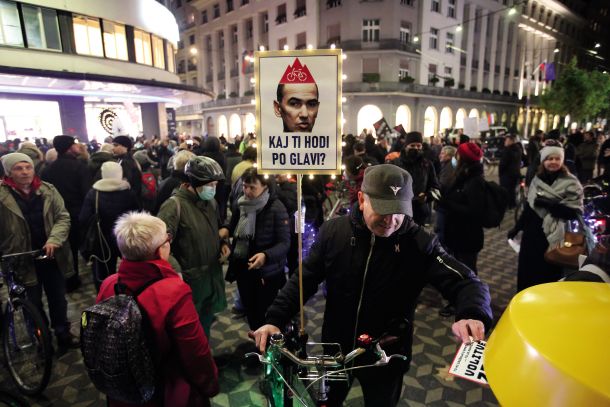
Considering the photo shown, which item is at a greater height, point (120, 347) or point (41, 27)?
point (41, 27)

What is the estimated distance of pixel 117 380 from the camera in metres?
1.80

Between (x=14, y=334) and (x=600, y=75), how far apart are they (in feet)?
164

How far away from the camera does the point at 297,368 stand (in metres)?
1.85

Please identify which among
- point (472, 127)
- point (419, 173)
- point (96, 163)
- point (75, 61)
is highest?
point (75, 61)

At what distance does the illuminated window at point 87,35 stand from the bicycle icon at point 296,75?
21.6 meters

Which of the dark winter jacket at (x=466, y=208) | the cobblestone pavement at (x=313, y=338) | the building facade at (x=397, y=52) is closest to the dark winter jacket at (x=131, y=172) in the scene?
the cobblestone pavement at (x=313, y=338)

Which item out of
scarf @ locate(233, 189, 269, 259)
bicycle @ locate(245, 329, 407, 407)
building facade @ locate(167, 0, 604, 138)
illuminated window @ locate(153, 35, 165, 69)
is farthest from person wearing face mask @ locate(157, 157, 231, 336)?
illuminated window @ locate(153, 35, 165, 69)

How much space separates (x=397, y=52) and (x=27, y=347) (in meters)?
31.7

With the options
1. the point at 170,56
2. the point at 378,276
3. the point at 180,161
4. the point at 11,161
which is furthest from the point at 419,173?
the point at 170,56

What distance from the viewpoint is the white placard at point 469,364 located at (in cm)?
149

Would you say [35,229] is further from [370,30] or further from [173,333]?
[370,30]

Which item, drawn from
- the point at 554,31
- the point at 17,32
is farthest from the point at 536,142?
the point at 554,31

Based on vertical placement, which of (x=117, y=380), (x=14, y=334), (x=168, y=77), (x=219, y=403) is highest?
(x=168, y=77)

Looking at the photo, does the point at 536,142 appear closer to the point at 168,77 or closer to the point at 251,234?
the point at 251,234
